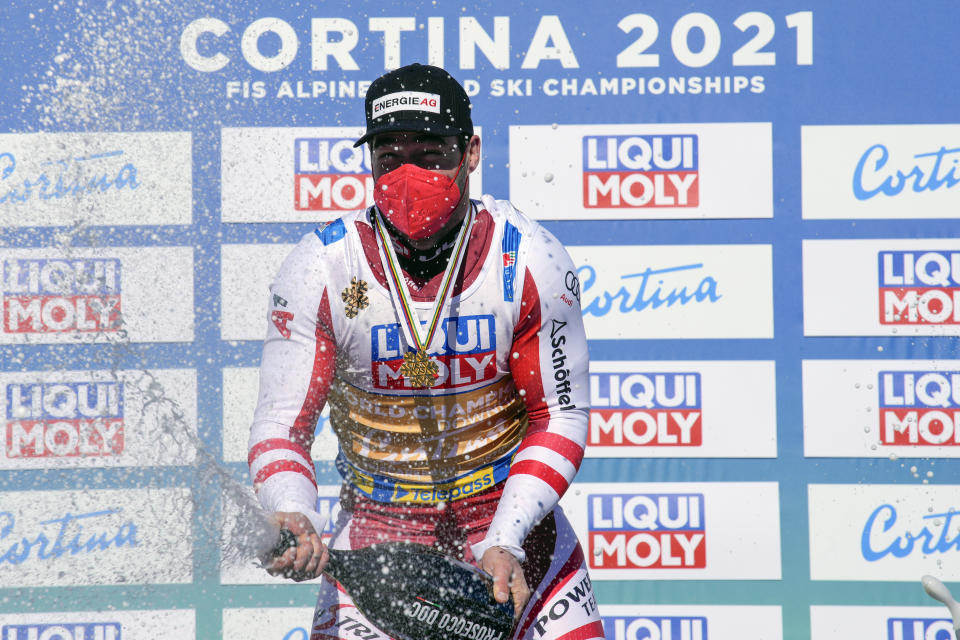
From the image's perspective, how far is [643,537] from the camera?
328 centimetres

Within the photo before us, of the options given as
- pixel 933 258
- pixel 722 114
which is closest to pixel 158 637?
pixel 722 114

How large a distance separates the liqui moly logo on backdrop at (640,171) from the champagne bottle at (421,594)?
5.81 ft

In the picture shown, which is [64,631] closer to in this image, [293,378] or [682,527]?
[293,378]

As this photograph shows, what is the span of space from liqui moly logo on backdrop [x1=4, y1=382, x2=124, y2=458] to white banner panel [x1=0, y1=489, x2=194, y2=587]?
164 millimetres

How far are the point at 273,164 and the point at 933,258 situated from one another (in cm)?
241

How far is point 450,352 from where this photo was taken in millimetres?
1920

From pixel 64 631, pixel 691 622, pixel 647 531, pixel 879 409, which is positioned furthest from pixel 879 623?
pixel 64 631

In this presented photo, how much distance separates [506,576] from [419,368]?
1.55ft

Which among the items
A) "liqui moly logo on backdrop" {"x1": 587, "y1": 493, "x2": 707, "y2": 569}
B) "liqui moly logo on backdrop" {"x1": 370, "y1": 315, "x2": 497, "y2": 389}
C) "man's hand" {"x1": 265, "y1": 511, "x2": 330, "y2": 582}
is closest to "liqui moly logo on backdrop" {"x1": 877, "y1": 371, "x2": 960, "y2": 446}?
"liqui moly logo on backdrop" {"x1": 587, "y1": 493, "x2": 707, "y2": 569}

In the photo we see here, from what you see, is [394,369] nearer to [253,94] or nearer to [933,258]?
[253,94]

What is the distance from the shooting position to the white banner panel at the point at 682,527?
325 cm

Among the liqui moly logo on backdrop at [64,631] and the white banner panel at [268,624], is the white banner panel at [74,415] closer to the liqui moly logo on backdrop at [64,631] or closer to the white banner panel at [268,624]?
the liqui moly logo on backdrop at [64,631]

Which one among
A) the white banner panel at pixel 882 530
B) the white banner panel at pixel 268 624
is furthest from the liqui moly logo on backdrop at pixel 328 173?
the white banner panel at pixel 882 530

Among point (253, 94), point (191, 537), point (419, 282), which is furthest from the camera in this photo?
point (191, 537)
